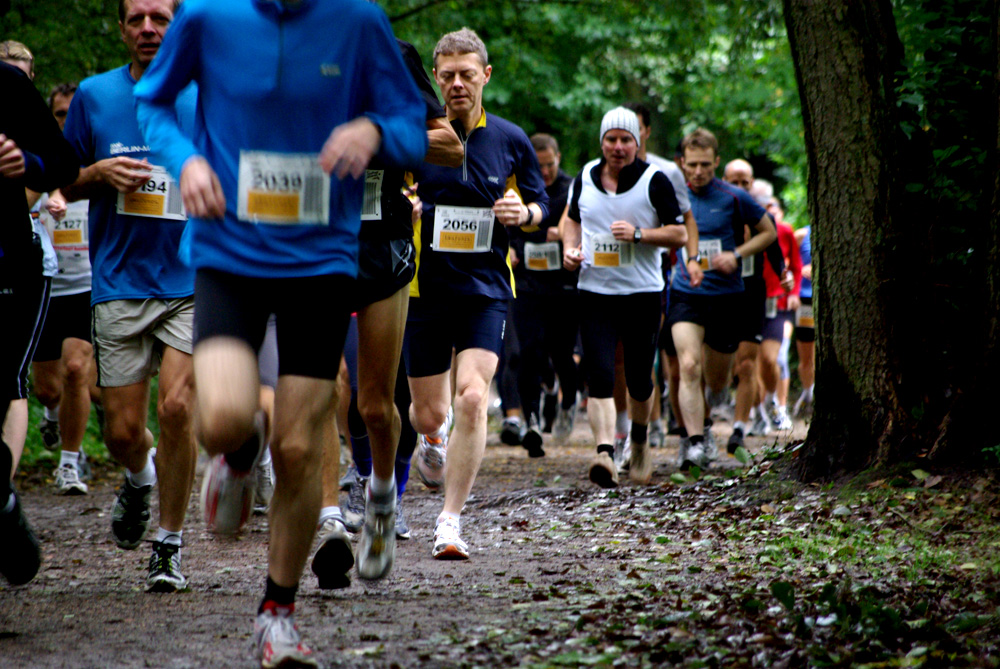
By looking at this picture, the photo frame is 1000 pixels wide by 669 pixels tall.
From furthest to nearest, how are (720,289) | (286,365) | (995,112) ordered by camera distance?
(720,289) < (995,112) < (286,365)

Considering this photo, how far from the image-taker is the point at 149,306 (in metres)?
5.28

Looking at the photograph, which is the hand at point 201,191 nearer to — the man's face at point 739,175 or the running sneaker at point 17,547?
the running sneaker at point 17,547

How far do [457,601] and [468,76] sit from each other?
2.84m

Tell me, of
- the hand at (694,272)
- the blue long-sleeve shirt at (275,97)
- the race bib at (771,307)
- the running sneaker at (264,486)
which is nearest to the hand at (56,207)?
the running sneaker at (264,486)

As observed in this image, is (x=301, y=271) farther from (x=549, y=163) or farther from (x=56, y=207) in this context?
(x=549, y=163)

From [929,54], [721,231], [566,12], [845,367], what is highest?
[566,12]

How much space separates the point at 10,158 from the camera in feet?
14.1

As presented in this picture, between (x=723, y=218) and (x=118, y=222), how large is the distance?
5.83 m

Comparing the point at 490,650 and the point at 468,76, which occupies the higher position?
the point at 468,76

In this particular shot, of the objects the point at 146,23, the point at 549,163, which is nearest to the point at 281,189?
the point at 146,23

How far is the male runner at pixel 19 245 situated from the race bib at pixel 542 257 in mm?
7130

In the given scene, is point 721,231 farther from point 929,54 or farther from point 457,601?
point 457,601

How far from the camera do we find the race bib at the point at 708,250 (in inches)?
387

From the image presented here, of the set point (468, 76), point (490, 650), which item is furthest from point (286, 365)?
point (468, 76)
